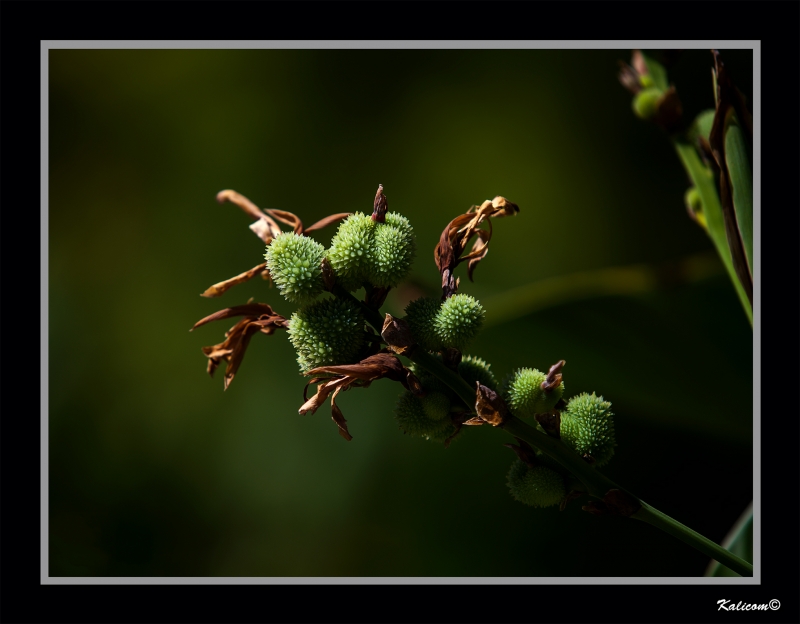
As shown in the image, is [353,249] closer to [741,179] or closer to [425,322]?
[425,322]

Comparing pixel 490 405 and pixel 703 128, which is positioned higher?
pixel 703 128

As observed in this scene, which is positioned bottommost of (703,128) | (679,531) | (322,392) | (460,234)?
(679,531)

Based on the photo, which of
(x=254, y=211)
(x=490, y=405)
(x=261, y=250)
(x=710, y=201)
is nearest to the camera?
(x=490, y=405)

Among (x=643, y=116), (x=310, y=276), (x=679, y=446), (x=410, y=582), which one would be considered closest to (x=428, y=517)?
(x=679, y=446)

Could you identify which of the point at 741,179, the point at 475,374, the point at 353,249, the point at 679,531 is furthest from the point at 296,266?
the point at 741,179

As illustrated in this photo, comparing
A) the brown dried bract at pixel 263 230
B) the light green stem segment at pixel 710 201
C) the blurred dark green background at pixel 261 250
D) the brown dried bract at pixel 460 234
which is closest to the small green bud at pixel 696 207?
the light green stem segment at pixel 710 201

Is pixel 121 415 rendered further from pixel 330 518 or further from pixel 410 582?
pixel 410 582
